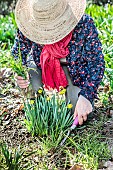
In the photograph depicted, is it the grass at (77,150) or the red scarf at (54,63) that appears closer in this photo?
the grass at (77,150)

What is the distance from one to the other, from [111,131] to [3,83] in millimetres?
1270

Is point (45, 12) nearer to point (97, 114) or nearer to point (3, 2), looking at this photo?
point (97, 114)

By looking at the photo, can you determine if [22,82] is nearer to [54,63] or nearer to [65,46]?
[54,63]

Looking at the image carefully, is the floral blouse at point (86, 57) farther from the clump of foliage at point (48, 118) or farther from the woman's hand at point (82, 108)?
the clump of foliage at point (48, 118)

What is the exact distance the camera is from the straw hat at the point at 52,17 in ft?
8.52

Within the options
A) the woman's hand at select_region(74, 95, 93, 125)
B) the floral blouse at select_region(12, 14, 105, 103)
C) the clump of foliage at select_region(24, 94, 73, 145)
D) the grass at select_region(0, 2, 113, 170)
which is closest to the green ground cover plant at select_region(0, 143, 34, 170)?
the grass at select_region(0, 2, 113, 170)

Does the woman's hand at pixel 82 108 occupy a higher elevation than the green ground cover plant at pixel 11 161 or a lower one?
higher

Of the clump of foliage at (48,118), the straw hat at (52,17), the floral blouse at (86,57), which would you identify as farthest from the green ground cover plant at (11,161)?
the straw hat at (52,17)

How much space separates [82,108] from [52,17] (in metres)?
0.62

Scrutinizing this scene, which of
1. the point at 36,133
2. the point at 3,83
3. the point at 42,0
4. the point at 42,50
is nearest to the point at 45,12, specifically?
the point at 42,0

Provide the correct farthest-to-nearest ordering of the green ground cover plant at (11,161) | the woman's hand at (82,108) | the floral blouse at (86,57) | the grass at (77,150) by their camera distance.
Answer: the floral blouse at (86,57) < the woman's hand at (82,108) < the grass at (77,150) < the green ground cover plant at (11,161)

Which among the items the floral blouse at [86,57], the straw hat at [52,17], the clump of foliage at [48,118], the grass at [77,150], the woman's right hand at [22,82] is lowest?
the grass at [77,150]

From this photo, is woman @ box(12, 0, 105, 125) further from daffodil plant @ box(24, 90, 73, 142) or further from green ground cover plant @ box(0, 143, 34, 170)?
green ground cover plant @ box(0, 143, 34, 170)

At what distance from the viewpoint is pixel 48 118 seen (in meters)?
2.74
